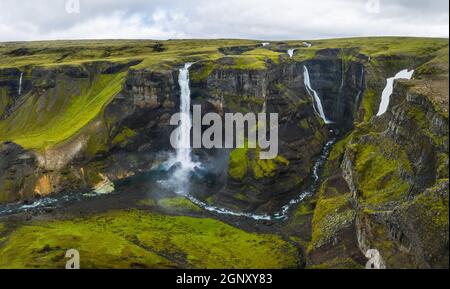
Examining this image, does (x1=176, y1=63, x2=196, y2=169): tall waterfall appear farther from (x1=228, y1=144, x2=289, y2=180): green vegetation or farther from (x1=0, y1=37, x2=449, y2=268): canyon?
(x1=228, y1=144, x2=289, y2=180): green vegetation

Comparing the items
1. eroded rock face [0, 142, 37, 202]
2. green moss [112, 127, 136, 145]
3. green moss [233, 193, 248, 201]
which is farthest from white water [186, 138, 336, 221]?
eroded rock face [0, 142, 37, 202]

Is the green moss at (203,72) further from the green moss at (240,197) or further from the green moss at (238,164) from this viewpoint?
the green moss at (240,197)

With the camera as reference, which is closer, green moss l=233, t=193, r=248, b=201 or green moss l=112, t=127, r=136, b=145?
green moss l=233, t=193, r=248, b=201

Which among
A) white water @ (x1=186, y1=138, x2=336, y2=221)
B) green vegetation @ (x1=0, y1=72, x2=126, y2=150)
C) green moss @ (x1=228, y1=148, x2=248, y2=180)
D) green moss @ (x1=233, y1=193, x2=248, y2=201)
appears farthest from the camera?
green vegetation @ (x1=0, y1=72, x2=126, y2=150)

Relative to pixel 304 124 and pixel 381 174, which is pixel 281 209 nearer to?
pixel 381 174

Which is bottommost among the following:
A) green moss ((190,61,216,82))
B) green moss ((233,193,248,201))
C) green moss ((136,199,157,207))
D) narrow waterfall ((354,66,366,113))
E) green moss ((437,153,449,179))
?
green moss ((136,199,157,207))

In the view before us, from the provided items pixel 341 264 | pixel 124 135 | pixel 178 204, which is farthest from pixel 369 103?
pixel 341 264

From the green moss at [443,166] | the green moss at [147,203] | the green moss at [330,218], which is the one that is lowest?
the green moss at [147,203]

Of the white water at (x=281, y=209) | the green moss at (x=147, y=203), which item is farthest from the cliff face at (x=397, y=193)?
the green moss at (x=147, y=203)
